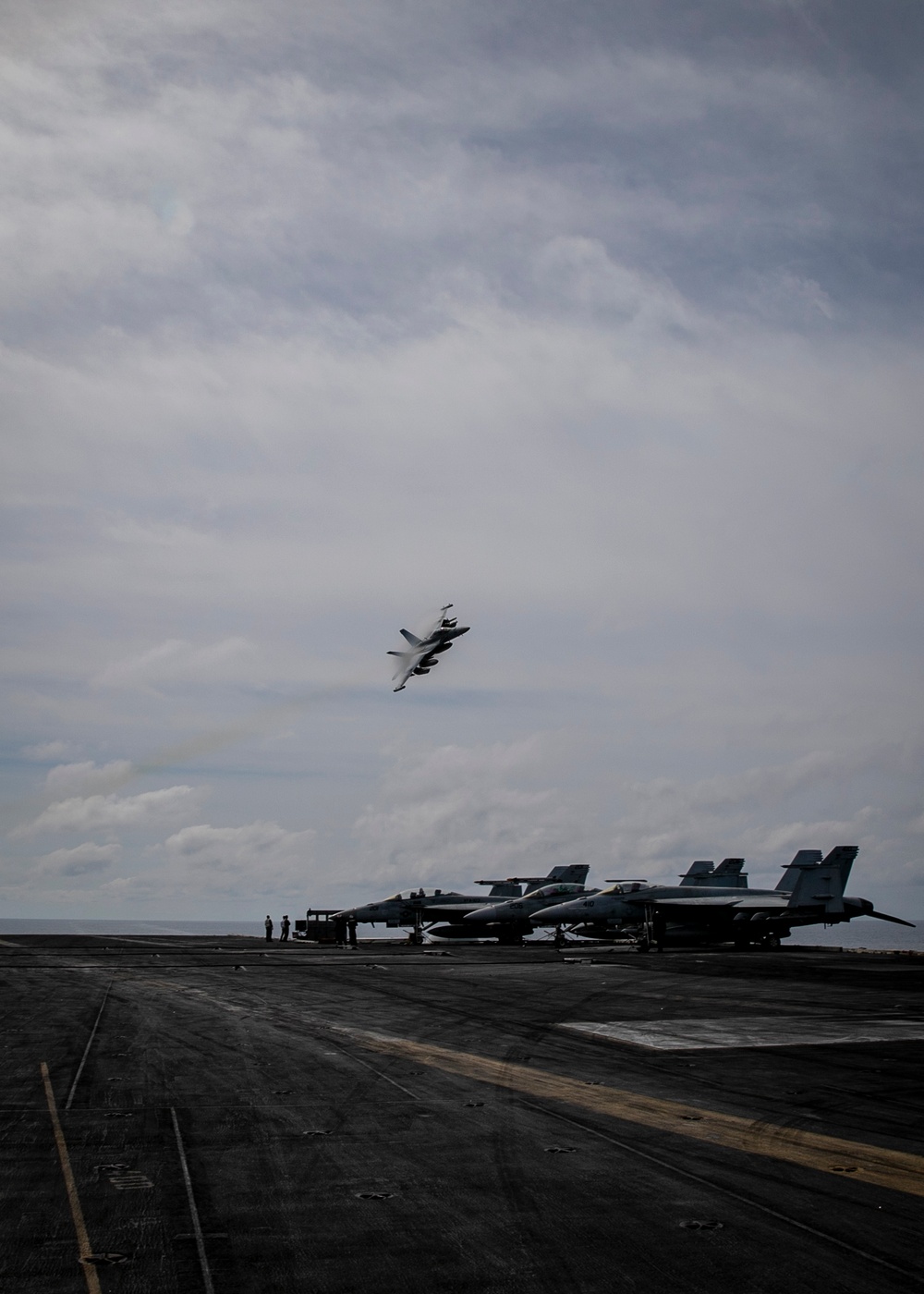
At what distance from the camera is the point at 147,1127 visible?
11523 millimetres

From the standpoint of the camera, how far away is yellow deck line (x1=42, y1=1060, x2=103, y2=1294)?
6.96 m

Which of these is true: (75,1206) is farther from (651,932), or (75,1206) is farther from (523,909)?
(523,909)

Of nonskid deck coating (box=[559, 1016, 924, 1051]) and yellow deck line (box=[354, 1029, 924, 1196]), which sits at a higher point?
yellow deck line (box=[354, 1029, 924, 1196])

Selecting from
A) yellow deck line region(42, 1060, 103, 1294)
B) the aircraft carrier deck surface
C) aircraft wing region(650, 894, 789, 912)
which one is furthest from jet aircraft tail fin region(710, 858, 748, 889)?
yellow deck line region(42, 1060, 103, 1294)

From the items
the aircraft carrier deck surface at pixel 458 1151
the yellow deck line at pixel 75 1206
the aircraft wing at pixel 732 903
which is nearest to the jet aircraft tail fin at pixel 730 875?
the aircraft wing at pixel 732 903

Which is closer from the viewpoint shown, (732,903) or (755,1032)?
(755,1032)

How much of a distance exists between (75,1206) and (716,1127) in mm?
7077

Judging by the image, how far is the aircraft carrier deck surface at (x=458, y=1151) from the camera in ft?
23.9

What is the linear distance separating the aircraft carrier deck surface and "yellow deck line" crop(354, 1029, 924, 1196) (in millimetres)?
51

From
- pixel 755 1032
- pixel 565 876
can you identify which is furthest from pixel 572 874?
pixel 755 1032

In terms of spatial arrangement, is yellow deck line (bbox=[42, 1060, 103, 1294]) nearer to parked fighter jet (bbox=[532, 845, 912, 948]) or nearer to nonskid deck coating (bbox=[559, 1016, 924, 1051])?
nonskid deck coating (bbox=[559, 1016, 924, 1051])

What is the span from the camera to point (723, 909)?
59.8m

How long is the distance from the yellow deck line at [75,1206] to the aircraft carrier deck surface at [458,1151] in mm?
26

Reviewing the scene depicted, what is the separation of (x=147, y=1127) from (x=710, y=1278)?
7089mm
